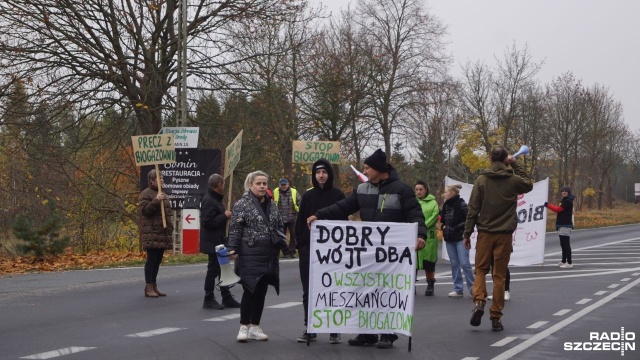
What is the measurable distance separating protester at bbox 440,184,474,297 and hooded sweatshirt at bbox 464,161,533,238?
138 inches

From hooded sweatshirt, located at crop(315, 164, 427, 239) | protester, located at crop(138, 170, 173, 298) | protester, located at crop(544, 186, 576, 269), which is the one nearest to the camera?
hooded sweatshirt, located at crop(315, 164, 427, 239)

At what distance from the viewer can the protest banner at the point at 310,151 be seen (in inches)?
1054

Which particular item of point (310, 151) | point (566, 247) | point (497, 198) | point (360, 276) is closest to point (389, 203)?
point (360, 276)

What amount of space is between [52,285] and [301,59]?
28939 millimetres

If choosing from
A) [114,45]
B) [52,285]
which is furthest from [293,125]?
[52,285]

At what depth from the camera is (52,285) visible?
51.2 feet

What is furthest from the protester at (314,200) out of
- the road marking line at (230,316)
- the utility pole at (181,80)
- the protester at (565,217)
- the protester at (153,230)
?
the utility pole at (181,80)

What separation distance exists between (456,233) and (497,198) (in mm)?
3797

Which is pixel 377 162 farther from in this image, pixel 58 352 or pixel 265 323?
pixel 58 352

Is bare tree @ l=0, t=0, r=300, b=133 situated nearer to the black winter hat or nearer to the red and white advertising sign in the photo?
the red and white advertising sign

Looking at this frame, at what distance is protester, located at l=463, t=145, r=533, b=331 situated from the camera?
10820mm

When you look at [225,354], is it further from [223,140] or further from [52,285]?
[223,140]

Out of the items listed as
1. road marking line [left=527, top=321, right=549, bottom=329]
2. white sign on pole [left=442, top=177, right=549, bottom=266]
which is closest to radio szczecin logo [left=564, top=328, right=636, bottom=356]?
road marking line [left=527, top=321, right=549, bottom=329]

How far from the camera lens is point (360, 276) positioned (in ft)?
31.6
